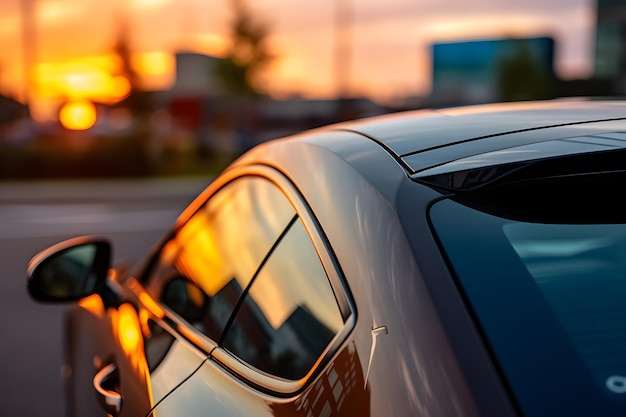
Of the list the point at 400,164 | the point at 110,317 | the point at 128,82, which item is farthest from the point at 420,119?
the point at 128,82

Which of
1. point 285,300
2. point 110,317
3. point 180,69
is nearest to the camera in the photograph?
point 285,300

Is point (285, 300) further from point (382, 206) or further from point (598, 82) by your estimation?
point (598, 82)

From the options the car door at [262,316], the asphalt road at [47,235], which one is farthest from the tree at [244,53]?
the car door at [262,316]

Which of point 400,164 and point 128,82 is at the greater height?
point 400,164

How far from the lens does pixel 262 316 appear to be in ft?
5.93

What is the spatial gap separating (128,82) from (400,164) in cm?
5333

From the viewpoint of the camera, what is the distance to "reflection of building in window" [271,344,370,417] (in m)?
→ 1.35

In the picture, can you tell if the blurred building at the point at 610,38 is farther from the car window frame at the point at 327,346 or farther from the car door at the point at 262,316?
the car window frame at the point at 327,346

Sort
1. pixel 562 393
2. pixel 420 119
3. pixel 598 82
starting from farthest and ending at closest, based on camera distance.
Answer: pixel 598 82
pixel 420 119
pixel 562 393

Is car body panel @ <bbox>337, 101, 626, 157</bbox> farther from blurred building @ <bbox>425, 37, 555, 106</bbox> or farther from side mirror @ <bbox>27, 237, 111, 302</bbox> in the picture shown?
blurred building @ <bbox>425, 37, 555, 106</bbox>

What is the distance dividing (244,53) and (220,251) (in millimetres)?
42191

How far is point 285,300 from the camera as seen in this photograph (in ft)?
5.80

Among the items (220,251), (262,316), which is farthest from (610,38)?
(262,316)

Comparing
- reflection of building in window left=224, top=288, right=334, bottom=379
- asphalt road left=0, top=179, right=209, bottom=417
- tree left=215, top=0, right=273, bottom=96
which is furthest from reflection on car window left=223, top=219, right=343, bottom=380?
tree left=215, top=0, right=273, bottom=96
